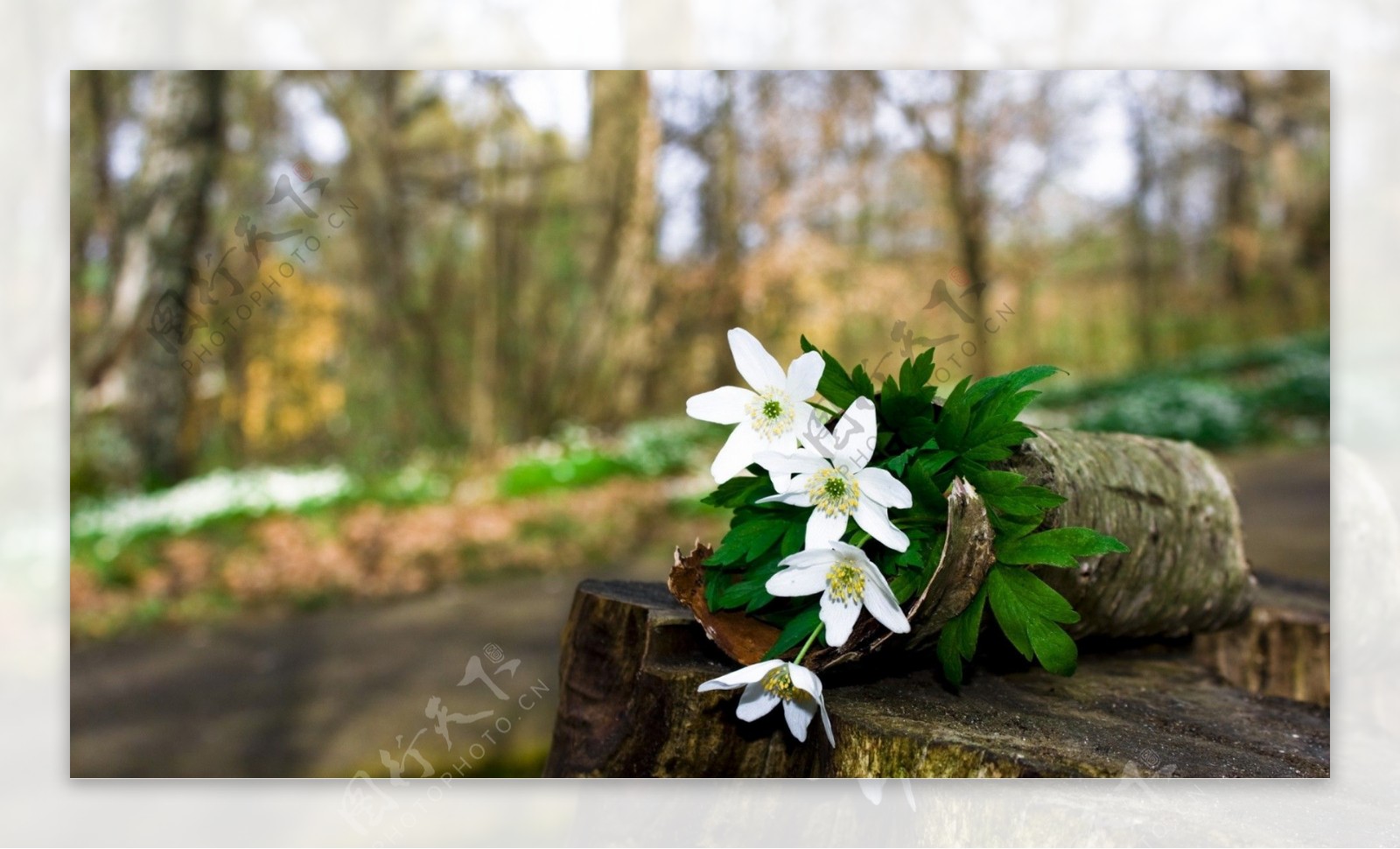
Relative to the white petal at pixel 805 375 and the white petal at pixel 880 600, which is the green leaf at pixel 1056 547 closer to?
the white petal at pixel 880 600

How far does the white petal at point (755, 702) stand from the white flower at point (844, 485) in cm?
15

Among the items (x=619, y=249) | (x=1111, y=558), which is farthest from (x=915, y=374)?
(x=619, y=249)

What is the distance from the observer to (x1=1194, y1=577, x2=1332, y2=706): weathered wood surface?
1522 millimetres

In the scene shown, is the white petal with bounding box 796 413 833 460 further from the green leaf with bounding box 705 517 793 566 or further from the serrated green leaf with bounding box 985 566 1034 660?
the serrated green leaf with bounding box 985 566 1034 660

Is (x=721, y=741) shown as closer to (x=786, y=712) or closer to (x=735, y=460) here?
(x=786, y=712)

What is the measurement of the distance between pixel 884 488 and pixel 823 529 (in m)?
0.07

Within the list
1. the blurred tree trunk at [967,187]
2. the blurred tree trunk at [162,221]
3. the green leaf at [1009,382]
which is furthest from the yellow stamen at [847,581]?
the blurred tree trunk at [162,221]

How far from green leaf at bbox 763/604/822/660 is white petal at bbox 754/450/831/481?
133 millimetres

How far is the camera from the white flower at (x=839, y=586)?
0.90m

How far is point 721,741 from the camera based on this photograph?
3.38ft

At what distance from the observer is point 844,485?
3.07 ft

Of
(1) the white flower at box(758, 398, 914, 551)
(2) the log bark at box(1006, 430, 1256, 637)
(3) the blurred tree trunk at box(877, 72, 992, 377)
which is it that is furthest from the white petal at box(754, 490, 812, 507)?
(3) the blurred tree trunk at box(877, 72, 992, 377)

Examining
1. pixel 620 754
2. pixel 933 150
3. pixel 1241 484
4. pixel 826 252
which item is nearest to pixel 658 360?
pixel 826 252

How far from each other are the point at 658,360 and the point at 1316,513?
7.04 feet
